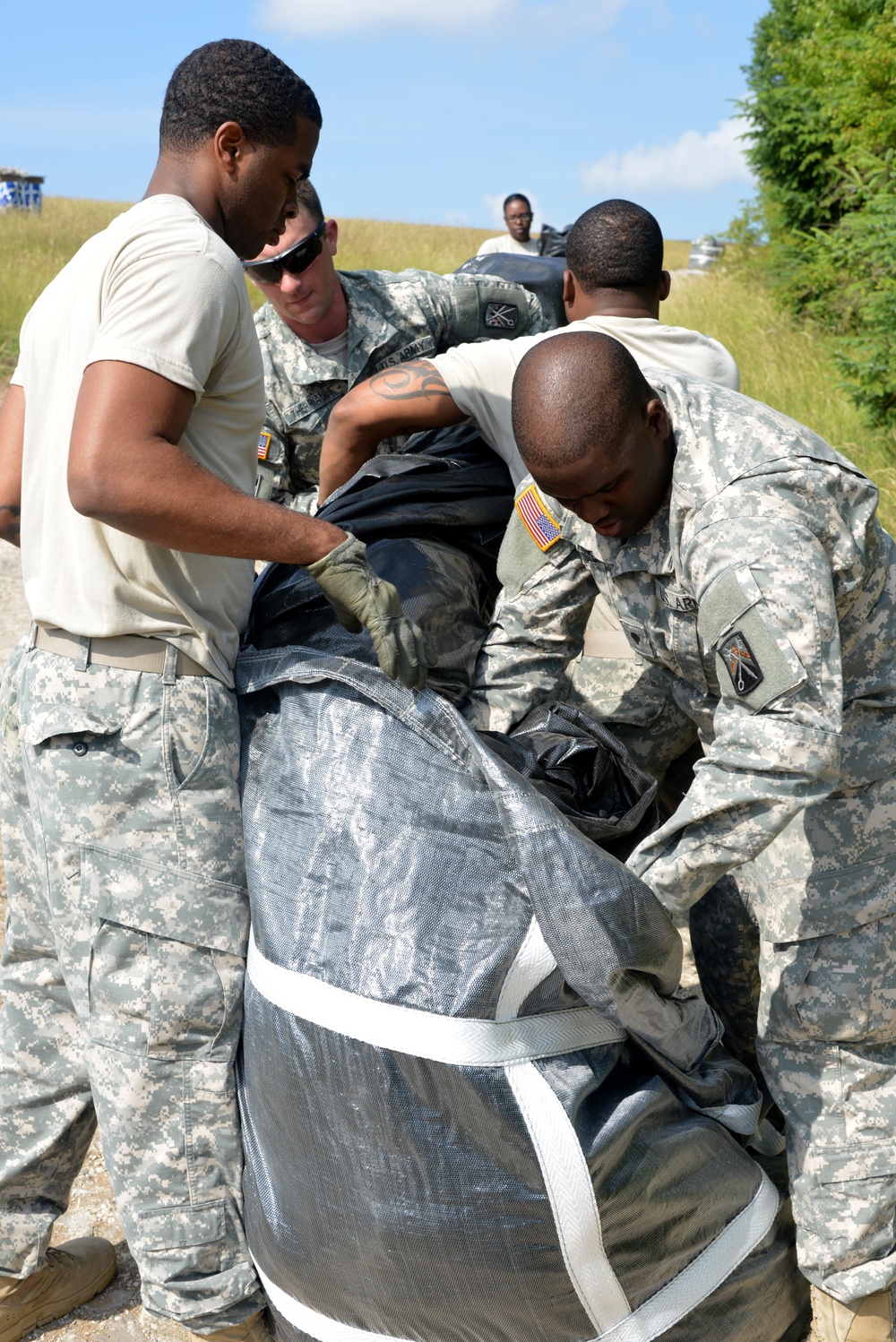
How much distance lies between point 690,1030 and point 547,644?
73 cm

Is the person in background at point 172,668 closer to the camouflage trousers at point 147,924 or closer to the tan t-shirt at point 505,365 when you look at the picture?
the camouflage trousers at point 147,924

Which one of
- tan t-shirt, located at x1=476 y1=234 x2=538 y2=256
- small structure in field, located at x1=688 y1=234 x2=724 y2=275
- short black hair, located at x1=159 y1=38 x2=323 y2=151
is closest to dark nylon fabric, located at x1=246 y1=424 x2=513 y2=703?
short black hair, located at x1=159 y1=38 x2=323 y2=151

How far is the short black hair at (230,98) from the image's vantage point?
1.72 metres

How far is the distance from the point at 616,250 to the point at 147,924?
1.68m

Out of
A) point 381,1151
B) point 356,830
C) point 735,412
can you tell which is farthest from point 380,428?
point 381,1151

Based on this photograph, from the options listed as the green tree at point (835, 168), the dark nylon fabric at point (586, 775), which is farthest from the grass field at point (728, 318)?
the dark nylon fabric at point (586, 775)

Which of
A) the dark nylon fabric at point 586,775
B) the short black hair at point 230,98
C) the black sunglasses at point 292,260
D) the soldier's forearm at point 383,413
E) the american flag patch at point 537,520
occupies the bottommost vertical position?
the dark nylon fabric at point 586,775

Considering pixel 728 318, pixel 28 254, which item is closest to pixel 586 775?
pixel 728 318

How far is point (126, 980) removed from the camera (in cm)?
175

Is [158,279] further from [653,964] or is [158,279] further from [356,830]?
[653,964]

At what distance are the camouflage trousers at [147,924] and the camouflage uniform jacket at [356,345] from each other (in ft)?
4.77

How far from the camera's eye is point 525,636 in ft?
7.04

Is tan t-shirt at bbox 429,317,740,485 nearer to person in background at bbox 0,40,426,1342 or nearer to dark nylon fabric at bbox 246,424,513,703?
dark nylon fabric at bbox 246,424,513,703

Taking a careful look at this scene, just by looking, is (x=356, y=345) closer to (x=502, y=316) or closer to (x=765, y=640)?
(x=502, y=316)
